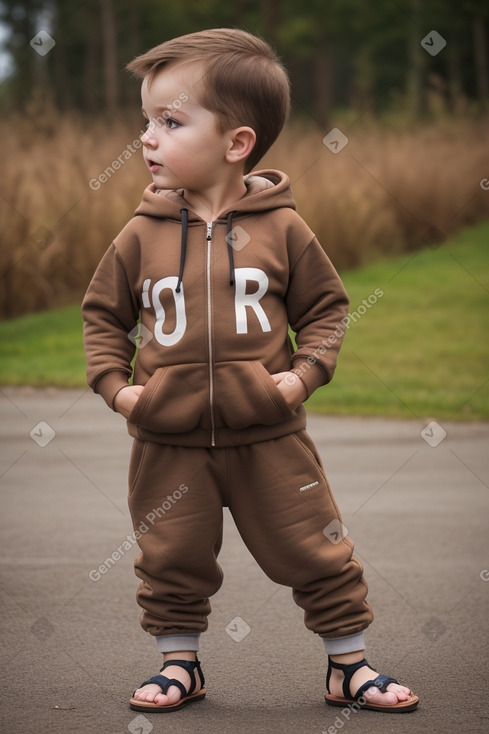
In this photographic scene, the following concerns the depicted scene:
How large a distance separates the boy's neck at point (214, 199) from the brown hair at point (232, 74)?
0.40ft

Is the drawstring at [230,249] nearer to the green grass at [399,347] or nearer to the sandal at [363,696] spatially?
the sandal at [363,696]

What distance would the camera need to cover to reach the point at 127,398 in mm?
2822

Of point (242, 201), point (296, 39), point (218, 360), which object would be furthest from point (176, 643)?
point (296, 39)

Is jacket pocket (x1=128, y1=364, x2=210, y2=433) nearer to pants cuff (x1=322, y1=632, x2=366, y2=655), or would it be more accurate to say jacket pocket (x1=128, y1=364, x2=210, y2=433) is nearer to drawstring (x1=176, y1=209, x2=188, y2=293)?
drawstring (x1=176, y1=209, x2=188, y2=293)

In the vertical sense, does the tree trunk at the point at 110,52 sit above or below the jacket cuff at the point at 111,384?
above

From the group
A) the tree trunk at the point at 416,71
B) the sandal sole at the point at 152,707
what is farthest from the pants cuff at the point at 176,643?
the tree trunk at the point at 416,71

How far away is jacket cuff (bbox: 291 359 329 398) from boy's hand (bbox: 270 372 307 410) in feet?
0.05

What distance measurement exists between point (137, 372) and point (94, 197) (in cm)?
857

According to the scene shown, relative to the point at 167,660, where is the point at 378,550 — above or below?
below

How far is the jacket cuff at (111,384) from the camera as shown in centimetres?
287

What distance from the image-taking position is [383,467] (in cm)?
592

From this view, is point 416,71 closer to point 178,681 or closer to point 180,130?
point 180,130

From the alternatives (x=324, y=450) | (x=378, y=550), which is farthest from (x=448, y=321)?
(x=378, y=550)

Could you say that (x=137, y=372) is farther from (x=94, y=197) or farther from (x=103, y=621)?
(x=94, y=197)
